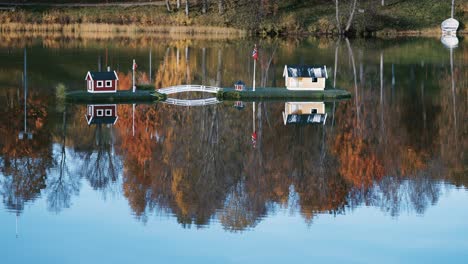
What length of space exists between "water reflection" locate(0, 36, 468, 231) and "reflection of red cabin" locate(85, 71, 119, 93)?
1.50 metres

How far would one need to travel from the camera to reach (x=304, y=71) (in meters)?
38.7

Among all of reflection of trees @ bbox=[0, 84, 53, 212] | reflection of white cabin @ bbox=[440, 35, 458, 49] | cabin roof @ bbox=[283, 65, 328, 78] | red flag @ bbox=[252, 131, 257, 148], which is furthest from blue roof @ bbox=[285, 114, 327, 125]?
reflection of white cabin @ bbox=[440, 35, 458, 49]

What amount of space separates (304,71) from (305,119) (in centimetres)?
556

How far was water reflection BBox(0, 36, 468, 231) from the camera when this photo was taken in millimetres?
22344

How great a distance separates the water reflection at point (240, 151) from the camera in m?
22.3

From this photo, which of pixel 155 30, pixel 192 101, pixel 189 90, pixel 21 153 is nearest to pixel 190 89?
pixel 189 90

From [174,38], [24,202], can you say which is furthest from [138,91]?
[174,38]

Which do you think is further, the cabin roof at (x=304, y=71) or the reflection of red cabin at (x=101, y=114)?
the cabin roof at (x=304, y=71)

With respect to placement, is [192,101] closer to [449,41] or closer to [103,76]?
[103,76]

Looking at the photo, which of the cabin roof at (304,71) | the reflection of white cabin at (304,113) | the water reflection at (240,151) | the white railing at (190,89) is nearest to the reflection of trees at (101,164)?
the water reflection at (240,151)

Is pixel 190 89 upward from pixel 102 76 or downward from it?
downward

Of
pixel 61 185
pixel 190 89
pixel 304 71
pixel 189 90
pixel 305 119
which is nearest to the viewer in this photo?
pixel 61 185

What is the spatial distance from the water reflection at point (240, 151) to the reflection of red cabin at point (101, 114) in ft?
0.11

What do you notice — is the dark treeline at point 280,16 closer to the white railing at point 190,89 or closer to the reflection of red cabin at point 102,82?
the white railing at point 190,89
